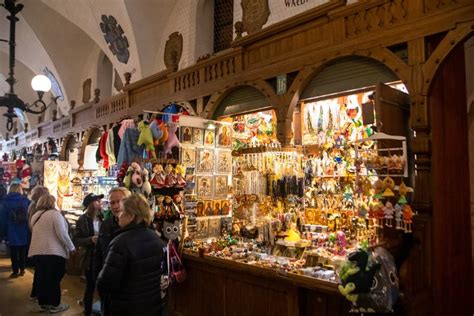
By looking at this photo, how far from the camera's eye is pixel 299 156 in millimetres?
4559

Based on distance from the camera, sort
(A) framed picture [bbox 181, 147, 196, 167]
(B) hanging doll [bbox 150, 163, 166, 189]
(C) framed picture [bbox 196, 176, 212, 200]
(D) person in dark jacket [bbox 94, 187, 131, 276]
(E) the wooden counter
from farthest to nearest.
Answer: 1. (C) framed picture [bbox 196, 176, 212, 200]
2. (A) framed picture [bbox 181, 147, 196, 167]
3. (B) hanging doll [bbox 150, 163, 166, 189]
4. (D) person in dark jacket [bbox 94, 187, 131, 276]
5. (E) the wooden counter

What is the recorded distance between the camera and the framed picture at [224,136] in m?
5.00

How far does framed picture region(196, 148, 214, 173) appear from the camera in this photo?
15.6ft

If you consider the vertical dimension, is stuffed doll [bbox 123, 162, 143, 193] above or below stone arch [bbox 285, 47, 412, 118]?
below

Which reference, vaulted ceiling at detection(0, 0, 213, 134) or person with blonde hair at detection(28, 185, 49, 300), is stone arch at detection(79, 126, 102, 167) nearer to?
vaulted ceiling at detection(0, 0, 213, 134)

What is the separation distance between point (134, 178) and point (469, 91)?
3.67m

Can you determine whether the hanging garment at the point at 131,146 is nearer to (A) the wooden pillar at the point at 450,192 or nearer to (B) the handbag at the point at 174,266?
(B) the handbag at the point at 174,266

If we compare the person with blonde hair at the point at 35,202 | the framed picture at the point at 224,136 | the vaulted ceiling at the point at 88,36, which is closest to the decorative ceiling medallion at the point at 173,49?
the vaulted ceiling at the point at 88,36

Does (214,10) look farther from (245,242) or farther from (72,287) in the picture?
(72,287)

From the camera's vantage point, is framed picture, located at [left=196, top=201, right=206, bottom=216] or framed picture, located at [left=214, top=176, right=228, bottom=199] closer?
framed picture, located at [left=196, top=201, right=206, bottom=216]

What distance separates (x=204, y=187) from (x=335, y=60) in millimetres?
2168

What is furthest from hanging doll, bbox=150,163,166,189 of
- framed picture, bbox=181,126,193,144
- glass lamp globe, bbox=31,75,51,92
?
glass lamp globe, bbox=31,75,51,92

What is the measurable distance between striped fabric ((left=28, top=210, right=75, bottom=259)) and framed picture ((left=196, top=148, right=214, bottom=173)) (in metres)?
1.87

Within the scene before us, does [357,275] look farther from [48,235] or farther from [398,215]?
[48,235]
